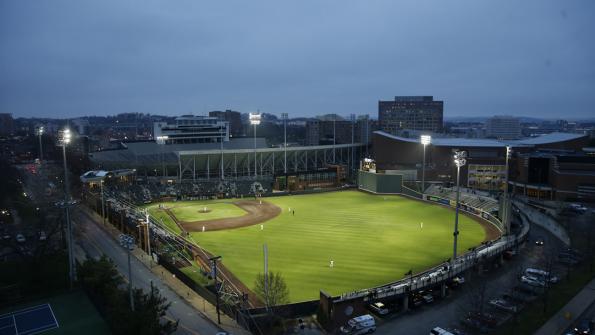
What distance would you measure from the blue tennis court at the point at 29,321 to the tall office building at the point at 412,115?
6163 inches

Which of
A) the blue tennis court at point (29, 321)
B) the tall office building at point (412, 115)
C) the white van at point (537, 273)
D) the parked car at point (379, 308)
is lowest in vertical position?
the blue tennis court at point (29, 321)

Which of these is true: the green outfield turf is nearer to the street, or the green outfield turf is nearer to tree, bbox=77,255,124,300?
the street

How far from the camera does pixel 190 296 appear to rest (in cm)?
2412

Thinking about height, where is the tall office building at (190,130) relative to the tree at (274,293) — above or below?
above

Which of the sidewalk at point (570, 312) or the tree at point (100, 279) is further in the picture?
the tree at point (100, 279)

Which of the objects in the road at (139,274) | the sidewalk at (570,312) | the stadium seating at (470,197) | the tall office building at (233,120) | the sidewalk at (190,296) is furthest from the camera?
the tall office building at (233,120)

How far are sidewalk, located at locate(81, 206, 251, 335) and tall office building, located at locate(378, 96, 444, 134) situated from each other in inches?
5835

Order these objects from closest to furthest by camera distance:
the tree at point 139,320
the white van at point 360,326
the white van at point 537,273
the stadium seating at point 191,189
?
the tree at point 139,320 < the white van at point 360,326 < the white van at point 537,273 < the stadium seating at point 191,189

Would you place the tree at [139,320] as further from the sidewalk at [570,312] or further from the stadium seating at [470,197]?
the stadium seating at [470,197]

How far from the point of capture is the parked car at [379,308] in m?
21.2

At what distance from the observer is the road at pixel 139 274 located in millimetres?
20266

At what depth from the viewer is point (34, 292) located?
25.6 meters

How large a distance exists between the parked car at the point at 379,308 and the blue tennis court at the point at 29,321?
1732 centimetres

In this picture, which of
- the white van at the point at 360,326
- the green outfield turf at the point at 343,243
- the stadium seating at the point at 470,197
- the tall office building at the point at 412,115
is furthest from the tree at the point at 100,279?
the tall office building at the point at 412,115
